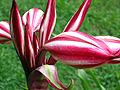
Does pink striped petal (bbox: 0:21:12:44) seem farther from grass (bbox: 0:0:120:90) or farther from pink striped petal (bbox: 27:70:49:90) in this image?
grass (bbox: 0:0:120:90)

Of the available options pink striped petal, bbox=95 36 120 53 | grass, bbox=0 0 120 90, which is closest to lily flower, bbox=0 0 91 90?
pink striped petal, bbox=95 36 120 53

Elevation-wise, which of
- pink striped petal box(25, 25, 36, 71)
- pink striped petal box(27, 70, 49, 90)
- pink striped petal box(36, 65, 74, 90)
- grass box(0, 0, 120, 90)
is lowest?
grass box(0, 0, 120, 90)

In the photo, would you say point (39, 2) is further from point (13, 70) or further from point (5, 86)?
point (5, 86)

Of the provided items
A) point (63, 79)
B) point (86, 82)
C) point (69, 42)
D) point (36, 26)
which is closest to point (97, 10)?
point (63, 79)

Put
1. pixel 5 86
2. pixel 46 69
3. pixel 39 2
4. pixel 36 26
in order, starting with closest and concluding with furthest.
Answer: pixel 46 69, pixel 36 26, pixel 5 86, pixel 39 2

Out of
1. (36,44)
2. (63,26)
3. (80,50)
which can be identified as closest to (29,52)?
(36,44)

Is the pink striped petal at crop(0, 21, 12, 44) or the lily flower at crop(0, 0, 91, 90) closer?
the lily flower at crop(0, 0, 91, 90)
